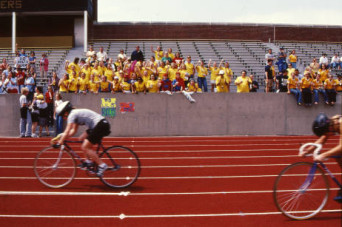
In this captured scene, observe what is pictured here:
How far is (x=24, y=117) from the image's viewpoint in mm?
16297

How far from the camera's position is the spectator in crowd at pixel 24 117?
16078mm

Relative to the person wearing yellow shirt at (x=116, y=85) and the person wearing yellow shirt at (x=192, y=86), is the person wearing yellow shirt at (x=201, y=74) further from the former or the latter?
the person wearing yellow shirt at (x=116, y=85)

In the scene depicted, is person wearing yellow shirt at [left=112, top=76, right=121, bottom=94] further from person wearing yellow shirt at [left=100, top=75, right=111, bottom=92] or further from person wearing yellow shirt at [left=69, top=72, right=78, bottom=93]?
person wearing yellow shirt at [left=69, top=72, right=78, bottom=93]

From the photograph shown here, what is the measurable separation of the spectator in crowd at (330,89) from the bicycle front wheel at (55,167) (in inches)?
505

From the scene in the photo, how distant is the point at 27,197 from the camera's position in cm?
709

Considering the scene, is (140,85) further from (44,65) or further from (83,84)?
(44,65)

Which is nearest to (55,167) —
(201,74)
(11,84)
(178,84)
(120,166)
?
(120,166)

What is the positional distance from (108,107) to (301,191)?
12.1 meters

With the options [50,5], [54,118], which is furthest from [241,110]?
[50,5]

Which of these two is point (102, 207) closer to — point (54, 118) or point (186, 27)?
point (54, 118)

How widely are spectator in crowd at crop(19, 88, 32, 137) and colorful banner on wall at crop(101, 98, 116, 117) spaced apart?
9.74 feet

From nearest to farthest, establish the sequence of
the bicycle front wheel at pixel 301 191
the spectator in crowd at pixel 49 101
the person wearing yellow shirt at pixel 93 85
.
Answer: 1. the bicycle front wheel at pixel 301 191
2. the spectator in crowd at pixel 49 101
3. the person wearing yellow shirt at pixel 93 85

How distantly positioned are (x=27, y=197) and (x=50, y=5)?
24.4 meters

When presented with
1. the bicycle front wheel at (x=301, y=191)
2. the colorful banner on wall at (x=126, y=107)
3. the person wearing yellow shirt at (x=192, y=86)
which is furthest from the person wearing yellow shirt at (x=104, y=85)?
the bicycle front wheel at (x=301, y=191)
